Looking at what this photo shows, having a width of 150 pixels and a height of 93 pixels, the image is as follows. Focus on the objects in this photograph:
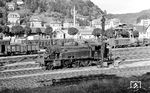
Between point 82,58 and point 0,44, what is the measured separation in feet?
50.2

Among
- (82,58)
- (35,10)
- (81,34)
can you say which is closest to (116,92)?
(82,58)

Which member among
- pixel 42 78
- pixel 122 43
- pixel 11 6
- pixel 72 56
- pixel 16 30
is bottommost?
pixel 42 78

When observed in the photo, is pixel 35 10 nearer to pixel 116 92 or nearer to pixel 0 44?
pixel 0 44

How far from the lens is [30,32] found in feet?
233

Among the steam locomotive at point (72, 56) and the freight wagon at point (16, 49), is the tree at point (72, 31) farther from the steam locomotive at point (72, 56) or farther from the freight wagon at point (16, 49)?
the steam locomotive at point (72, 56)

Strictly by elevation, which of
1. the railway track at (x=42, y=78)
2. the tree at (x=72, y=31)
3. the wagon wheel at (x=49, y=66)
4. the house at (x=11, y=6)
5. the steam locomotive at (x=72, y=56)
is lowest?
the railway track at (x=42, y=78)

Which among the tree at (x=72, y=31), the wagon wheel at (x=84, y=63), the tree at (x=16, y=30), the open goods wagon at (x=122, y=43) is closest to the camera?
the wagon wheel at (x=84, y=63)

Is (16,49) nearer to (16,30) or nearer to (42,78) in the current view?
(42,78)

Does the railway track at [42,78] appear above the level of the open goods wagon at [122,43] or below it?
below

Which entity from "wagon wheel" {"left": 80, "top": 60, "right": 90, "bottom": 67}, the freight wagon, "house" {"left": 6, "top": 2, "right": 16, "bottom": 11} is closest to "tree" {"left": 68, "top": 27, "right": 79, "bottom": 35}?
the freight wagon

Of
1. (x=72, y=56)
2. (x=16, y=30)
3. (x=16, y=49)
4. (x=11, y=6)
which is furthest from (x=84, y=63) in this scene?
(x=11, y=6)

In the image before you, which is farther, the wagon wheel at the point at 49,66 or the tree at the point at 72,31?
the tree at the point at 72,31

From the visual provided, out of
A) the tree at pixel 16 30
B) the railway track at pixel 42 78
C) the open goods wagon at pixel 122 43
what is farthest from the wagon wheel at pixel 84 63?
the tree at pixel 16 30

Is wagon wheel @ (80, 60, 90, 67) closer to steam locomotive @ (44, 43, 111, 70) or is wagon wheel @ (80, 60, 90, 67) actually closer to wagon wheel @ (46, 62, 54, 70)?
steam locomotive @ (44, 43, 111, 70)
